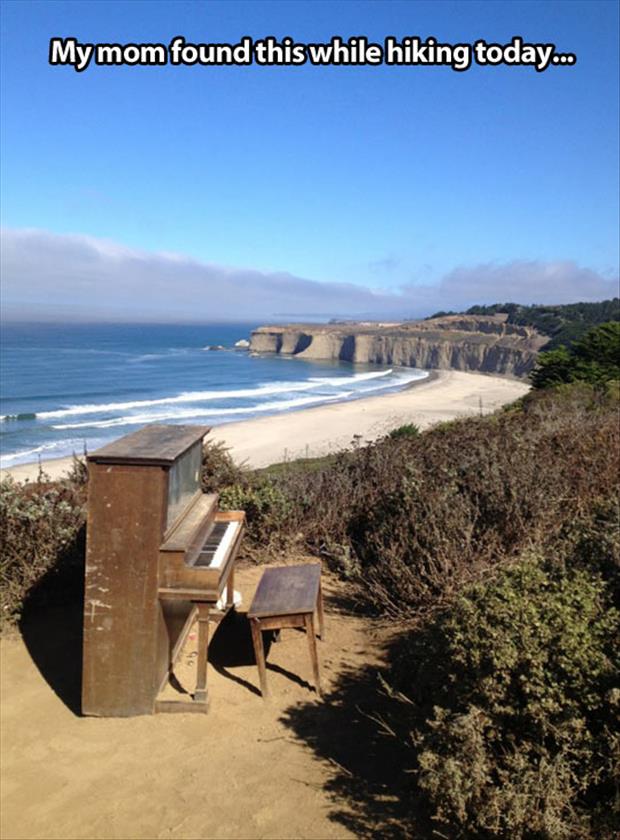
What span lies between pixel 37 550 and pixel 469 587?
4467 millimetres

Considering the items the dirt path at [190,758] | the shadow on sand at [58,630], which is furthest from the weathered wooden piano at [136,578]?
the shadow on sand at [58,630]

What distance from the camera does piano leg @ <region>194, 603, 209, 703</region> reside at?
15.2ft

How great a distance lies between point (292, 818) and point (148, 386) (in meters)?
57.7

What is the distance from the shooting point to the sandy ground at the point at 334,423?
30.0m

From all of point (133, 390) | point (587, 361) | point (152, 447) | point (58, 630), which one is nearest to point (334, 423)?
point (587, 361)

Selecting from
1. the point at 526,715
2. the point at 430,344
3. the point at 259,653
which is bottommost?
the point at 259,653

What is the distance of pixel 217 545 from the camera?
5.12 metres

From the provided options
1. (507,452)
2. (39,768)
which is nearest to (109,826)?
(39,768)

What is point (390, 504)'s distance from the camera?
724cm

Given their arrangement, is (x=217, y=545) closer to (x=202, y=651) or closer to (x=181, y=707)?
(x=202, y=651)

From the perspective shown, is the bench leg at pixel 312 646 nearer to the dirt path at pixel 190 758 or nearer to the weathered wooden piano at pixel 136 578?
the dirt path at pixel 190 758

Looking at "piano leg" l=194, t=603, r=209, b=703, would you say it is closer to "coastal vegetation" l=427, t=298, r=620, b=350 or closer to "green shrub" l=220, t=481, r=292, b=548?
"green shrub" l=220, t=481, r=292, b=548

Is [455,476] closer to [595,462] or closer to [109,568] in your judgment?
[595,462]

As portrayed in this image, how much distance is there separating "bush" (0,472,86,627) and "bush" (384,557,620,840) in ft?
13.8
